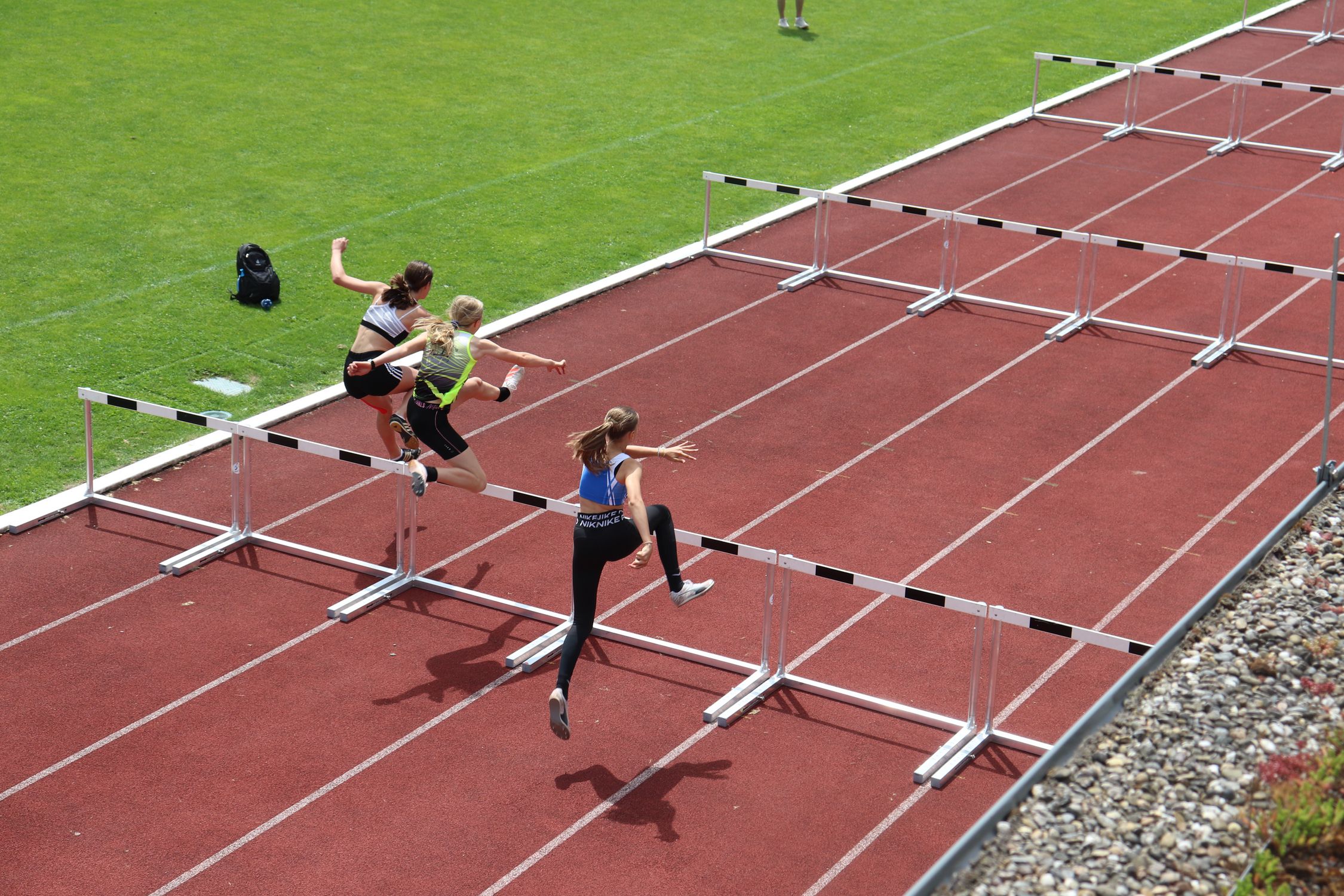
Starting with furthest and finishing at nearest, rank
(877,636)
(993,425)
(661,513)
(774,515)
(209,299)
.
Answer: (209,299)
(993,425)
(774,515)
(877,636)
(661,513)

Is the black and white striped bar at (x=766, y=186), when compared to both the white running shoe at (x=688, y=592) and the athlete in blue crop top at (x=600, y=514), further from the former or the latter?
the athlete in blue crop top at (x=600, y=514)

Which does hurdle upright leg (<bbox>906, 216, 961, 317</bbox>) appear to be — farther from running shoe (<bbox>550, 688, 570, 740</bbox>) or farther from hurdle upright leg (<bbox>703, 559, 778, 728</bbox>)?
running shoe (<bbox>550, 688, 570, 740</bbox>)

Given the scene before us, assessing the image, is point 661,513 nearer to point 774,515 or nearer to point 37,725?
point 774,515

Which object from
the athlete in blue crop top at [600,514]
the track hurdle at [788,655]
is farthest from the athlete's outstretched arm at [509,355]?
the athlete in blue crop top at [600,514]

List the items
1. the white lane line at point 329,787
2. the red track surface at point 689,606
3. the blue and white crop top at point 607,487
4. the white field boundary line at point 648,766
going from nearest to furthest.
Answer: the white lane line at point 329,787, the white field boundary line at point 648,766, the red track surface at point 689,606, the blue and white crop top at point 607,487

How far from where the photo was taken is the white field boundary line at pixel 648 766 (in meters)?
8.68

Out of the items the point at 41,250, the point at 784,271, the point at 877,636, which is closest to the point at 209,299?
the point at 41,250

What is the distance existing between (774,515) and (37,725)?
18.4 feet

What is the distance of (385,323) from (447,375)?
3.32 feet

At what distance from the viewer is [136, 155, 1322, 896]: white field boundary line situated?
28.5ft

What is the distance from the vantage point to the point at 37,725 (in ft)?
32.3

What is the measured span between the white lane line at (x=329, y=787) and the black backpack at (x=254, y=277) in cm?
759

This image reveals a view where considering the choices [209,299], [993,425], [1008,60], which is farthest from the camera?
[1008,60]

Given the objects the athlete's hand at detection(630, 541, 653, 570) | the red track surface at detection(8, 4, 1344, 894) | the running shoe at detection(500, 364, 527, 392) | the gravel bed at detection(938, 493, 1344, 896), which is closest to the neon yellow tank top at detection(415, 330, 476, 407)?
the running shoe at detection(500, 364, 527, 392)
